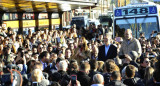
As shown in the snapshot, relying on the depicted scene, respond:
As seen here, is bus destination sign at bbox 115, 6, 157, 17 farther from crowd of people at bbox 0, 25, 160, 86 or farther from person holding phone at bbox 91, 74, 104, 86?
person holding phone at bbox 91, 74, 104, 86

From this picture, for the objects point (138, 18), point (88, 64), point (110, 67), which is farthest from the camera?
point (138, 18)

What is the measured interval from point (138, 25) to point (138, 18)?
354mm

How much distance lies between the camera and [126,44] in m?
9.32

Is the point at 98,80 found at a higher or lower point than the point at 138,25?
lower

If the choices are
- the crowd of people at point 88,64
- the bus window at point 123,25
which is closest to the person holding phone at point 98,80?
the crowd of people at point 88,64

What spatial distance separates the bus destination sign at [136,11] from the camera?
48.9 ft

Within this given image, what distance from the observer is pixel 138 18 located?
1517cm

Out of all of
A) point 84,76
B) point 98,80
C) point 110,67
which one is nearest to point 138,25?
point 110,67

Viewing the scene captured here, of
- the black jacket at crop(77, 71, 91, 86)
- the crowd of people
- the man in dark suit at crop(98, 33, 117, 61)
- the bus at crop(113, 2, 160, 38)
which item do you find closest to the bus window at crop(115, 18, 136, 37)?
the bus at crop(113, 2, 160, 38)

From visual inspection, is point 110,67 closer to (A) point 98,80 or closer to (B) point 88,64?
(B) point 88,64

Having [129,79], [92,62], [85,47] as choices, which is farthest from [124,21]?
[129,79]

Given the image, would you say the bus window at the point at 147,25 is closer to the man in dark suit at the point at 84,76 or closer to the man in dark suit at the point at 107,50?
the man in dark suit at the point at 107,50

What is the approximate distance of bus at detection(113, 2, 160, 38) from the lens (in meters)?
14.9

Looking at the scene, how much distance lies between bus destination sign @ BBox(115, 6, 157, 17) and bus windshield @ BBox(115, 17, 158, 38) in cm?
A: 29
